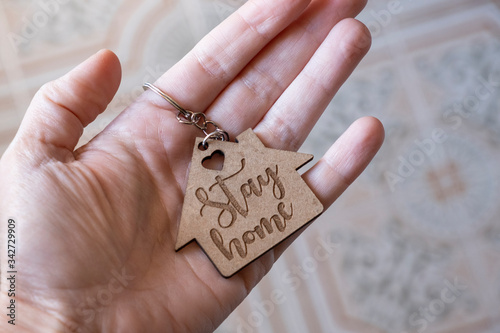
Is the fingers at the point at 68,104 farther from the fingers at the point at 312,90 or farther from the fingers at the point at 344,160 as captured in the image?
the fingers at the point at 344,160

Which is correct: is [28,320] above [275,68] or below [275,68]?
below

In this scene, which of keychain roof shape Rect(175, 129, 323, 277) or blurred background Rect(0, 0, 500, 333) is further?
blurred background Rect(0, 0, 500, 333)

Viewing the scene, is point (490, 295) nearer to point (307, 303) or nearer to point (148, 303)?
point (307, 303)

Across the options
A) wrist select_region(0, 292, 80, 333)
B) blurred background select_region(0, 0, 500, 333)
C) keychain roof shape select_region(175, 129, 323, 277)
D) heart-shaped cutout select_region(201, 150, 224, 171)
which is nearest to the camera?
wrist select_region(0, 292, 80, 333)

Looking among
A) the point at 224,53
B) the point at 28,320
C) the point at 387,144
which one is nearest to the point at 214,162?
the point at 224,53

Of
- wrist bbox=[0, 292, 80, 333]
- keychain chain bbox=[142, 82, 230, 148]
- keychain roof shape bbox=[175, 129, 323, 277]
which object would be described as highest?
keychain chain bbox=[142, 82, 230, 148]

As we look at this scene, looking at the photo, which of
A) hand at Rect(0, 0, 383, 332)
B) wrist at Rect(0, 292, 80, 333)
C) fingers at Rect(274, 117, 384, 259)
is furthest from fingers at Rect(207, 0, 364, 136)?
wrist at Rect(0, 292, 80, 333)

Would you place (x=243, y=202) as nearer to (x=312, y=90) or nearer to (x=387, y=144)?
(x=312, y=90)

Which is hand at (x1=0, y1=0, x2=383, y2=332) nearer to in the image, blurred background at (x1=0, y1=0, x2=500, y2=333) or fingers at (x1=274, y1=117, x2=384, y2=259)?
fingers at (x1=274, y1=117, x2=384, y2=259)
